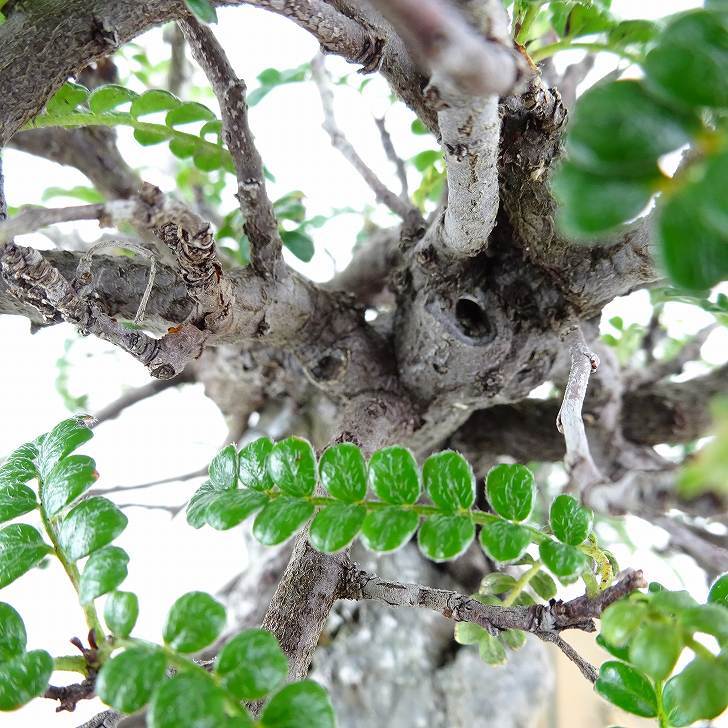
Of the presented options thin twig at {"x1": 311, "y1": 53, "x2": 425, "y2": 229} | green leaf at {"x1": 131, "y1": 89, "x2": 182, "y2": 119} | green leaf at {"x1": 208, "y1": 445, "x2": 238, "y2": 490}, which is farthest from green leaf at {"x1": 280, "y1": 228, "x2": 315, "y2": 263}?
green leaf at {"x1": 208, "y1": 445, "x2": 238, "y2": 490}

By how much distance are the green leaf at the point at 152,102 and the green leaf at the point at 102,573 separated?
43 cm

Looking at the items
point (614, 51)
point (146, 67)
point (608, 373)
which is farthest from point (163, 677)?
point (146, 67)

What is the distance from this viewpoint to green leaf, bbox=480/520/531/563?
37 centimetres

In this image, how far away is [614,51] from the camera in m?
0.64

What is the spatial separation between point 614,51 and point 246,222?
1.32ft

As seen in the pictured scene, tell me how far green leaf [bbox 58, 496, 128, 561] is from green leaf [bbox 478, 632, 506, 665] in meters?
0.30

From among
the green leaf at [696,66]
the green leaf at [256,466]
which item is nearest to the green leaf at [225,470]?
the green leaf at [256,466]

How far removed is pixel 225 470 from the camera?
0.44 meters

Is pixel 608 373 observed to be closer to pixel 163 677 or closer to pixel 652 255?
pixel 652 255

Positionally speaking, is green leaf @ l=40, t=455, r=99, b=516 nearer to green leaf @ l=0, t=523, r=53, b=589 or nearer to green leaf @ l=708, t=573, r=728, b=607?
green leaf @ l=0, t=523, r=53, b=589

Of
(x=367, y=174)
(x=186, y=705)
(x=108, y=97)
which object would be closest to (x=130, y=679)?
(x=186, y=705)

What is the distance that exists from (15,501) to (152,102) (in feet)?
1.30

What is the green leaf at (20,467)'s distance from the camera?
1.39 ft

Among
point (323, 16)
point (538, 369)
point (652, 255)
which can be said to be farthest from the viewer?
point (538, 369)
